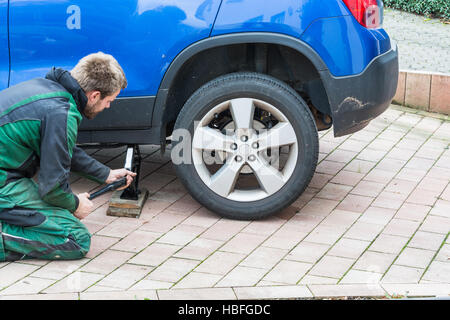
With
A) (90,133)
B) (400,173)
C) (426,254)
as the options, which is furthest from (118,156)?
(426,254)

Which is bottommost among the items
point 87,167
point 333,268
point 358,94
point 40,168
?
point 333,268


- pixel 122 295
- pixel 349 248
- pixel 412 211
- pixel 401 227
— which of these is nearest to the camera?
pixel 122 295

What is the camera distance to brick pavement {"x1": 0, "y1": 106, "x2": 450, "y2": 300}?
422 centimetres

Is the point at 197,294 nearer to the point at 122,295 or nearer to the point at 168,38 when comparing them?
the point at 122,295

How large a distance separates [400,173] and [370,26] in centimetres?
145

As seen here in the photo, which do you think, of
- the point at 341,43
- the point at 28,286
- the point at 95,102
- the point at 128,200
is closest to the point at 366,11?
the point at 341,43

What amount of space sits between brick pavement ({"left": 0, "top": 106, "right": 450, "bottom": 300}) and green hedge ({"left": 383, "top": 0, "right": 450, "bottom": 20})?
4.19 m

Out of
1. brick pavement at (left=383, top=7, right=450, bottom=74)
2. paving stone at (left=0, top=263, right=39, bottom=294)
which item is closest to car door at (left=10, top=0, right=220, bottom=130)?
paving stone at (left=0, top=263, right=39, bottom=294)

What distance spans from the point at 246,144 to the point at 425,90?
3272 millimetres

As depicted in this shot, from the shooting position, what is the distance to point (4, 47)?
504 cm

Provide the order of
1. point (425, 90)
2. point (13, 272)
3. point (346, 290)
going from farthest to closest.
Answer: point (425, 90)
point (13, 272)
point (346, 290)

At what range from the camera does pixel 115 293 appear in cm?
410

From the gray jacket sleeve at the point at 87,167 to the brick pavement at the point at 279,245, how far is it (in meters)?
0.35

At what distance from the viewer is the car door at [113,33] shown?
4.96 m
